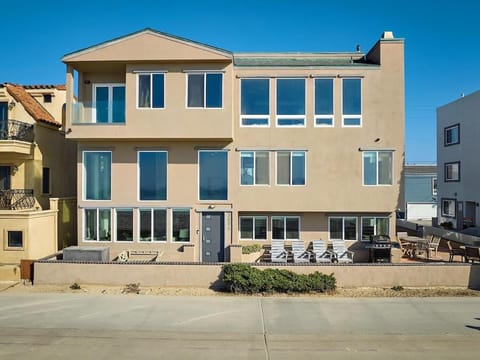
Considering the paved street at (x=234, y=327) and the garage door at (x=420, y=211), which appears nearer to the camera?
the paved street at (x=234, y=327)

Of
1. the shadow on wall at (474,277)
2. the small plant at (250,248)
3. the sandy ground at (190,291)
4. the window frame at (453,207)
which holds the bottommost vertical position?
the sandy ground at (190,291)

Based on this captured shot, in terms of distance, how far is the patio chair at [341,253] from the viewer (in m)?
15.5

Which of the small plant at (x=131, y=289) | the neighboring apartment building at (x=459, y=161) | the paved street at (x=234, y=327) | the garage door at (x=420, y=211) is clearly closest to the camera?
the paved street at (x=234, y=327)

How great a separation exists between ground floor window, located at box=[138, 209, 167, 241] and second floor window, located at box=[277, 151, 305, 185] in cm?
561

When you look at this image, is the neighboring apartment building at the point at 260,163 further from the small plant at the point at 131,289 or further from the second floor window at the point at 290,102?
the small plant at the point at 131,289

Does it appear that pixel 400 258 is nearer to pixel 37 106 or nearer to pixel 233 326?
pixel 233 326

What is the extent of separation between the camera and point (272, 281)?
40.3 ft

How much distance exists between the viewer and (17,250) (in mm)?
14789

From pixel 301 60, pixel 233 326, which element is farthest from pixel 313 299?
pixel 301 60

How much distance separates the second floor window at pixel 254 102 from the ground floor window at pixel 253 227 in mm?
4456

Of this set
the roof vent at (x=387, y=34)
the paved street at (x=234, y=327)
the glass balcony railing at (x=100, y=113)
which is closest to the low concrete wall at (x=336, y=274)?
the paved street at (x=234, y=327)

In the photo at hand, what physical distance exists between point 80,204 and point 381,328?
1340 cm

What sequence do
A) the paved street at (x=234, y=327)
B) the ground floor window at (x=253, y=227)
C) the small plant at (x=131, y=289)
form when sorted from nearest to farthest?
the paved street at (x=234, y=327) → the small plant at (x=131, y=289) → the ground floor window at (x=253, y=227)

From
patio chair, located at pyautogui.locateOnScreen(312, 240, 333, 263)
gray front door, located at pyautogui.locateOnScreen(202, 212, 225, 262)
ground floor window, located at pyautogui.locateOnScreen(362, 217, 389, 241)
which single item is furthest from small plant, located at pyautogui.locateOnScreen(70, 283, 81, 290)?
ground floor window, located at pyautogui.locateOnScreen(362, 217, 389, 241)
